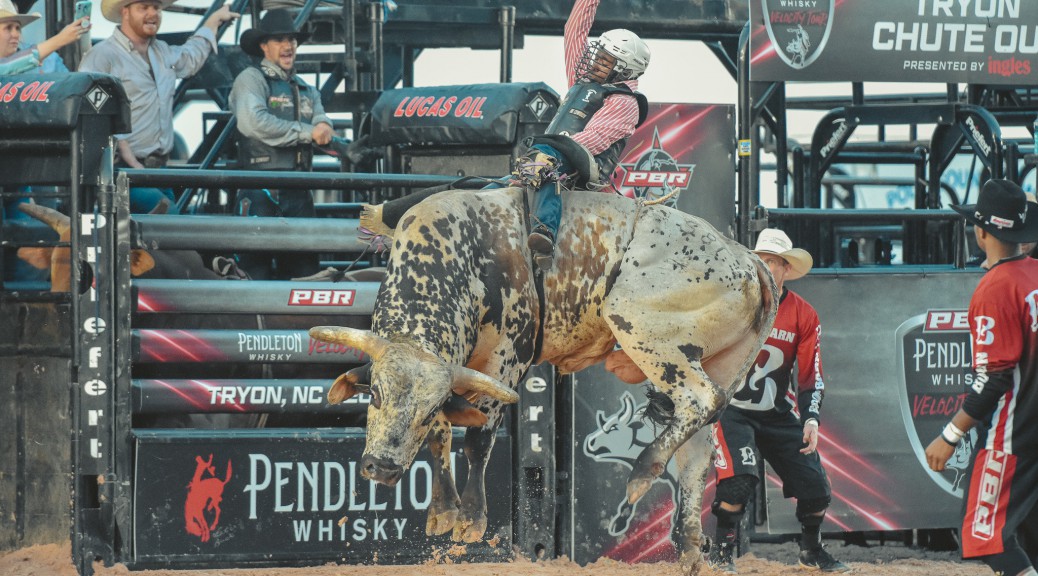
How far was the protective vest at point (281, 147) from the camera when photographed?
29.1 feet

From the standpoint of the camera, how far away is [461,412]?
5.23 metres

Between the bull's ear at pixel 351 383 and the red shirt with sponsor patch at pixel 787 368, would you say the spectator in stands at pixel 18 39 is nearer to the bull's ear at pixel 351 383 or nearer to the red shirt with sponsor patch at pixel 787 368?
the bull's ear at pixel 351 383

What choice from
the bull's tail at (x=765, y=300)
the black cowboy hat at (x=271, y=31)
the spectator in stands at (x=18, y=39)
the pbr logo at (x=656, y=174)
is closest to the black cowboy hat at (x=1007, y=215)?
the bull's tail at (x=765, y=300)

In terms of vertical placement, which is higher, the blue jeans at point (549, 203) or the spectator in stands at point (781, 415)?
the blue jeans at point (549, 203)

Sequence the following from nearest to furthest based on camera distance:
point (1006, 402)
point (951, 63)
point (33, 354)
A: point (1006, 402) < point (33, 354) < point (951, 63)

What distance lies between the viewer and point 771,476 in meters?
8.25

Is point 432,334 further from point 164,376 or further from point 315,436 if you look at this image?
point 164,376

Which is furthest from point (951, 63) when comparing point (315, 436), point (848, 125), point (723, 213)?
point (315, 436)

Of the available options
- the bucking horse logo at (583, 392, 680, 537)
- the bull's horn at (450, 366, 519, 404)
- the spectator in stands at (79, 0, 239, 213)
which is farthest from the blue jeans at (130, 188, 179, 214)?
the bull's horn at (450, 366, 519, 404)

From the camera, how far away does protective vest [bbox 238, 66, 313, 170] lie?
29.1 feet

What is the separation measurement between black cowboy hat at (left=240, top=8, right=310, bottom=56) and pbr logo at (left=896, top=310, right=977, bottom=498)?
4383 mm

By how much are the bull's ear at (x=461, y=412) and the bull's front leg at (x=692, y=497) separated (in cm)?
127

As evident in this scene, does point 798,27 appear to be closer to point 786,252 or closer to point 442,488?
point 786,252

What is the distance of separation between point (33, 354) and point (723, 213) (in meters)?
4.05
